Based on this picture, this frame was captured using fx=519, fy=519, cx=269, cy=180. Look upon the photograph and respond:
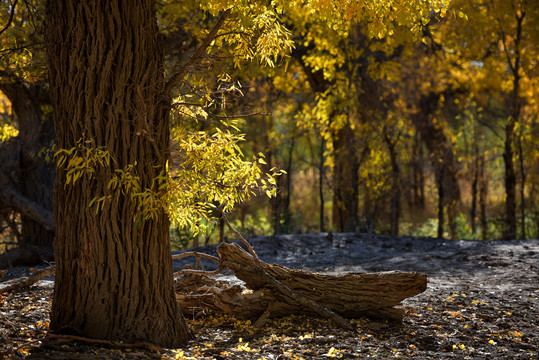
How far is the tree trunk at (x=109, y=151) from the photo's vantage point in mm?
3746

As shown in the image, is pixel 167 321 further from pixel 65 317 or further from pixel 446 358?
pixel 446 358

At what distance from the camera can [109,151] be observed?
373 centimetres

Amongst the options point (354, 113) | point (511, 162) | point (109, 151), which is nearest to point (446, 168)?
point (511, 162)

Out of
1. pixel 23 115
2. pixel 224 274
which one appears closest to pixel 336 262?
pixel 224 274

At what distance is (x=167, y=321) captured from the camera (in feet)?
13.4

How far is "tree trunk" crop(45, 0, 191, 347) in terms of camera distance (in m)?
3.75

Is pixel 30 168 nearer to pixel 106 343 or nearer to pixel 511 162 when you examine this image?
pixel 106 343

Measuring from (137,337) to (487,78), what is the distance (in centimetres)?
1343

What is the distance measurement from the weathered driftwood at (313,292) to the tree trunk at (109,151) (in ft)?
3.33

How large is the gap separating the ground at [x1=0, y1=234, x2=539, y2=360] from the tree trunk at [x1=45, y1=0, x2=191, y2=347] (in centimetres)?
30

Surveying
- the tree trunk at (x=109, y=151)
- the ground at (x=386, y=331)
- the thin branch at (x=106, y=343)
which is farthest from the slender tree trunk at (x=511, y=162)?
the thin branch at (x=106, y=343)

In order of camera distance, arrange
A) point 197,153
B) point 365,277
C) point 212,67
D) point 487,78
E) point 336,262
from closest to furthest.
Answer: point 197,153, point 212,67, point 365,277, point 336,262, point 487,78

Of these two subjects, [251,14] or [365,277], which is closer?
[251,14]

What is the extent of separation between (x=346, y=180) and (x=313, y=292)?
264 inches
